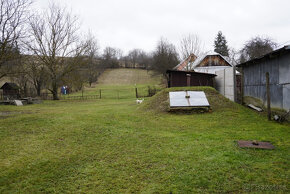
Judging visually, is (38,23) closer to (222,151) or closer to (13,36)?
(13,36)

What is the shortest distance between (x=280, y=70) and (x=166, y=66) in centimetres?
3313

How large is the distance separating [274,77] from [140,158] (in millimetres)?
6662

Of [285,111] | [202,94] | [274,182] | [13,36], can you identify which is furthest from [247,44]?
[274,182]

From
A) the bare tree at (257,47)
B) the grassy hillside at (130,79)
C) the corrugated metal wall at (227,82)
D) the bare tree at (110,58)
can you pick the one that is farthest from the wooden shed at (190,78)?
the bare tree at (110,58)

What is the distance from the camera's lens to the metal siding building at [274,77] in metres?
6.96

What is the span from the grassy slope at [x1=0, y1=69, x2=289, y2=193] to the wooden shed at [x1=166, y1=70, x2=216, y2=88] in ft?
31.1

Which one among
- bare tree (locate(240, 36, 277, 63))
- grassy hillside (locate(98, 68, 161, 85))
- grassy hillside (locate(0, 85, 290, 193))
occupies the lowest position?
grassy hillside (locate(0, 85, 290, 193))

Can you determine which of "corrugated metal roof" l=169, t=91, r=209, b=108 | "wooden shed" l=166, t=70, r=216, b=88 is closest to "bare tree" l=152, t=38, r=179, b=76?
"wooden shed" l=166, t=70, r=216, b=88

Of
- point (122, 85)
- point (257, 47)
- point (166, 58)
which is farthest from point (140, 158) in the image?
point (122, 85)

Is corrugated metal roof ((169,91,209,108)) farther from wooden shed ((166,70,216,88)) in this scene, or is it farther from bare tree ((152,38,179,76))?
bare tree ((152,38,179,76))

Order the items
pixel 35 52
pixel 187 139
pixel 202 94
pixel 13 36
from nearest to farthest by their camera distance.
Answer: pixel 187 139 → pixel 202 94 → pixel 13 36 → pixel 35 52

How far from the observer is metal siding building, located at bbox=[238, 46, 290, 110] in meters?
6.96

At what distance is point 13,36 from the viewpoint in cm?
1299

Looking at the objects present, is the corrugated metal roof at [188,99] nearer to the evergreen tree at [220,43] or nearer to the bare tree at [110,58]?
the evergreen tree at [220,43]
